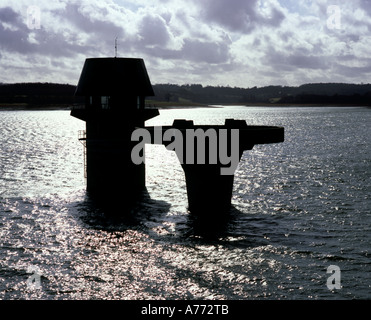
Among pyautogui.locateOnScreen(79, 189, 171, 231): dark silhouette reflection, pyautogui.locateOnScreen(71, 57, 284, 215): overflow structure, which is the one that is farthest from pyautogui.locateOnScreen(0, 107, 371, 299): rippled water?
pyautogui.locateOnScreen(71, 57, 284, 215): overflow structure

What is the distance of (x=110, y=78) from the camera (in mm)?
33656

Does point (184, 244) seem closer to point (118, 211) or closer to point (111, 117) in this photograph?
point (118, 211)

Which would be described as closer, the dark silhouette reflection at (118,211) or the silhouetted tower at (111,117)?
the dark silhouette reflection at (118,211)

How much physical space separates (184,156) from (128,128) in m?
9.23

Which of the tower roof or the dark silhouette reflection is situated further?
the tower roof

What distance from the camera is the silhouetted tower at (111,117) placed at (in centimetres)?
3375

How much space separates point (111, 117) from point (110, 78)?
270 centimetres

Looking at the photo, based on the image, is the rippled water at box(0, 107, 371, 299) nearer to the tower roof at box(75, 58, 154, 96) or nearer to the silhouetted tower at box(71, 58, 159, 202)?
the silhouetted tower at box(71, 58, 159, 202)

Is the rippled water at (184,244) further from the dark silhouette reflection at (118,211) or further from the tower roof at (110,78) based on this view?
the tower roof at (110,78)

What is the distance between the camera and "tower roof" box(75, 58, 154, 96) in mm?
33688

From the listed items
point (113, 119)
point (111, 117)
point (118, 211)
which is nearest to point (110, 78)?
point (111, 117)

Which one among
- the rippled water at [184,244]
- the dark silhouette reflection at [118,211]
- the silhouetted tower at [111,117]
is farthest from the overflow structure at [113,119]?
the rippled water at [184,244]

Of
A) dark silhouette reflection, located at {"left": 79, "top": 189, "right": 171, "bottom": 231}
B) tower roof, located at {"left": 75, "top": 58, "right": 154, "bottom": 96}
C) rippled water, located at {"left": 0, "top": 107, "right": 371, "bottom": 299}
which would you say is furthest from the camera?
tower roof, located at {"left": 75, "top": 58, "right": 154, "bottom": 96}

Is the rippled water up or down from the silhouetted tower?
down
